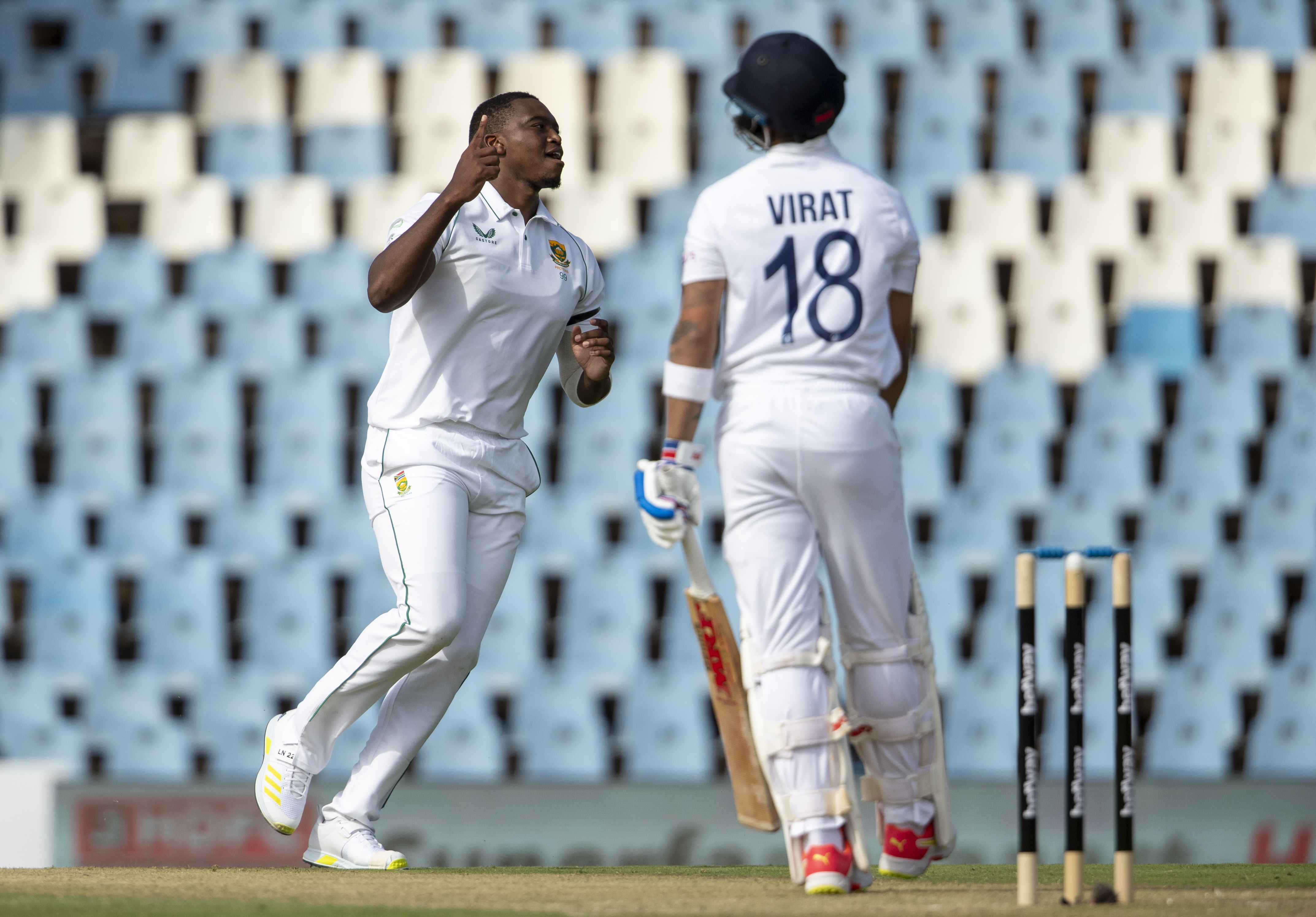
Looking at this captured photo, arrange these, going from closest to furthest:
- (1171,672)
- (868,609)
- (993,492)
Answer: (868,609)
(1171,672)
(993,492)

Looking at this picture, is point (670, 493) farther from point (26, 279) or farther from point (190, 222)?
point (26, 279)

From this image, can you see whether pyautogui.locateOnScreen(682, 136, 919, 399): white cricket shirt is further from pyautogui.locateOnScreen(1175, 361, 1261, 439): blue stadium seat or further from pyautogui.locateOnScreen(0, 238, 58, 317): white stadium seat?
pyautogui.locateOnScreen(0, 238, 58, 317): white stadium seat

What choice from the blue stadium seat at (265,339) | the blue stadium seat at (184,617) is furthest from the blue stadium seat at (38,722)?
the blue stadium seat at (265,339)

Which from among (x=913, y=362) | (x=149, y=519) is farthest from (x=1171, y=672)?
(x=149, y=519)

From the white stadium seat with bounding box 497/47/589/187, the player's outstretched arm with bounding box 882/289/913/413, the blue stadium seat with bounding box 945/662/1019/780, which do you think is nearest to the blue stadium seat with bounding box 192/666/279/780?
the blue stadium seat with bounding box 945/662/1019/780

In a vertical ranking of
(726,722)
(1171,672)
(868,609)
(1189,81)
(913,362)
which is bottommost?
(1171,672)

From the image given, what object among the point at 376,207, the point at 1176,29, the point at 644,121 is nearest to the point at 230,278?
the point at 376,207

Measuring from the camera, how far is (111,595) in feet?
31.5

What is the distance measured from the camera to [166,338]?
34.9 feet

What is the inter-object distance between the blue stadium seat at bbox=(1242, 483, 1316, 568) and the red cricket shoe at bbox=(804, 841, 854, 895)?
7327mm

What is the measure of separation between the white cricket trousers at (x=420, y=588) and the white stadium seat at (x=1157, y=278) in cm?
778

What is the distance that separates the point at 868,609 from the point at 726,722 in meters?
0.44

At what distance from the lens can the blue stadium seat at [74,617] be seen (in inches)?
369

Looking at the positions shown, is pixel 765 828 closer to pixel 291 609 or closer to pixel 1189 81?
pixel 291 609
